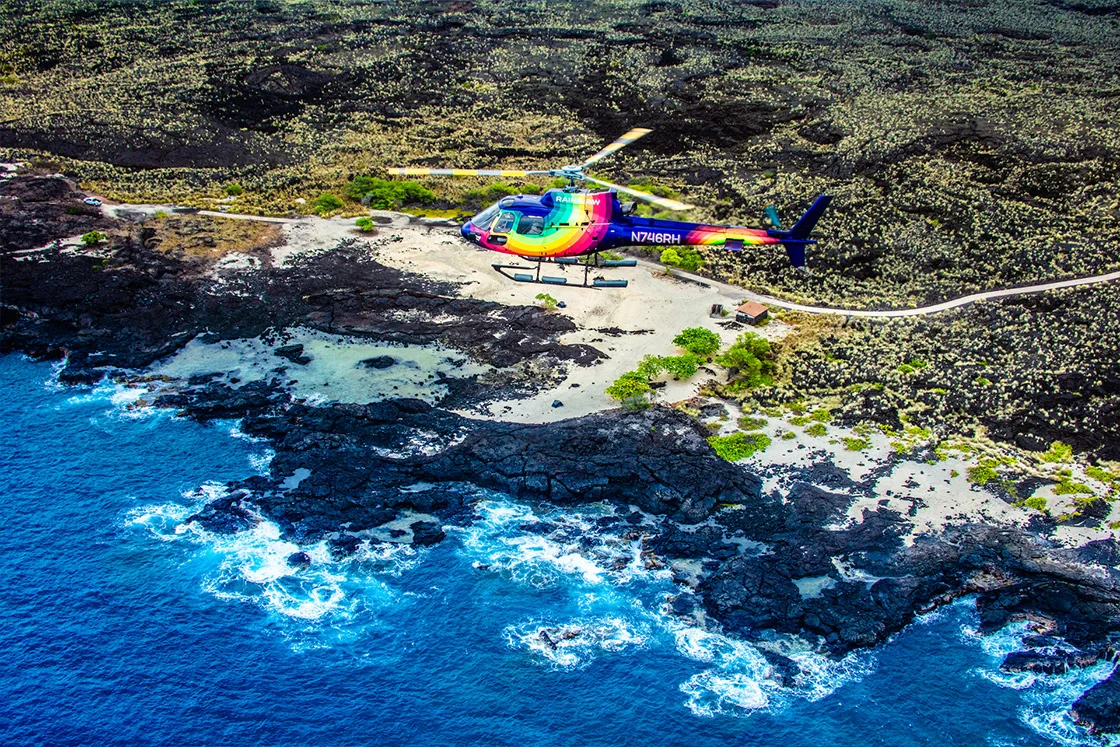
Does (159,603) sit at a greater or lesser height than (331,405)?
lesser

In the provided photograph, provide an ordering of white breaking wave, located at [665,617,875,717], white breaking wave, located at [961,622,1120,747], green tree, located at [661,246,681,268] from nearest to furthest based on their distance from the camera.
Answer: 1. white breaking wave, located at [961,622,1120,747]
2. white breaking wave, located at [665,617,875,717]
3. green tree, located at [661,246,681,268]

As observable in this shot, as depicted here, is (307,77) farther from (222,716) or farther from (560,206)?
(222,716)

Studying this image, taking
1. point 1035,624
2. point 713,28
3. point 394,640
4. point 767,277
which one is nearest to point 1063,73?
point 713,28

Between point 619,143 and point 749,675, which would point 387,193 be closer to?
point 619,143

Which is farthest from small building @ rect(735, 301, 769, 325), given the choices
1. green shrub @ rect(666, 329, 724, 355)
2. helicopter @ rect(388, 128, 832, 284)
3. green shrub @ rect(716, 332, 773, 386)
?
helicopter @ rect(388, 128, 832, 284)

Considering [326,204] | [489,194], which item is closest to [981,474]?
[489,194]

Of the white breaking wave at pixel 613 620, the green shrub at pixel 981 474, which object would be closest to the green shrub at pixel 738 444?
the white breaking wave at pixel 613 620

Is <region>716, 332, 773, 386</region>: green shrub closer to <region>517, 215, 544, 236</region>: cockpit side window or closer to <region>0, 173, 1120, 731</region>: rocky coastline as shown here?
<region>0, 173, 1120, 731</region>: rocky coastline
